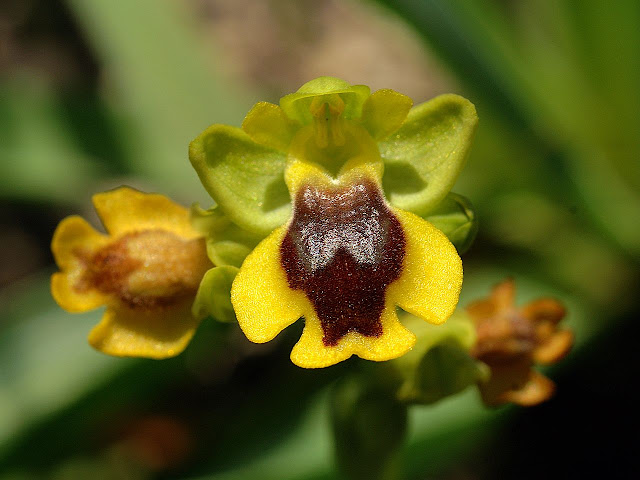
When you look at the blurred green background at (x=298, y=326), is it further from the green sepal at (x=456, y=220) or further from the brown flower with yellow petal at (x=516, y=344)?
the green sepal at (x=456, y=220)

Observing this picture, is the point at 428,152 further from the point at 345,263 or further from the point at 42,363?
the point at 42,363

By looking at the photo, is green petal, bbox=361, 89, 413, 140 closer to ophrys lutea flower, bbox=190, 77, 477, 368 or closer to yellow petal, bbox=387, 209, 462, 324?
ophrys lutea flower, bbox=190, 77, 477, 368

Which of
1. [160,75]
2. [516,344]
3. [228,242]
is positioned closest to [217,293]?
[228,242]

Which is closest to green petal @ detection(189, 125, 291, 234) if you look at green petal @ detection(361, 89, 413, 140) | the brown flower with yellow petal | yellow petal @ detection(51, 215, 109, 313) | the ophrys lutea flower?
the ophrys lutea flower

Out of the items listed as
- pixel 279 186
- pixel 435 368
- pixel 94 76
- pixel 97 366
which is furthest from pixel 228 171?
pixel 94 76

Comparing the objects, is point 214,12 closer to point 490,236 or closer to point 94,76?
point 94,76

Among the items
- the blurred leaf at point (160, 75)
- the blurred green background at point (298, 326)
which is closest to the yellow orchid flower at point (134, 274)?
the blurred green background at point (298, 326)

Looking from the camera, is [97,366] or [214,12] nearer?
[97,366]
